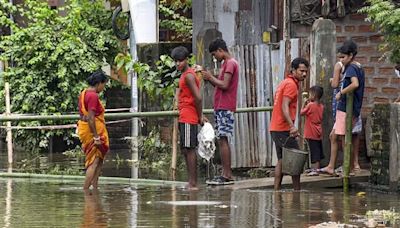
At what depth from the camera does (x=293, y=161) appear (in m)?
12.0

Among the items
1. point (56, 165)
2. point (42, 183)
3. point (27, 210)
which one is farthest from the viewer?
point (56, 165)

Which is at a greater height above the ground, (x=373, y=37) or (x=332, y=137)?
(x=373, y=37)

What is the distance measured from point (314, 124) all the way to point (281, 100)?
1192mm

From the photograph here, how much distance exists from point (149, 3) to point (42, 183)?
727cm

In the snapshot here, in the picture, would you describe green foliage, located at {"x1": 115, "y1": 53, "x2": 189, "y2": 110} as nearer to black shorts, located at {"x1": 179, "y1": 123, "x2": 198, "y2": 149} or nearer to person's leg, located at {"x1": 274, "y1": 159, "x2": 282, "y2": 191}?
black shorts, located at {"x1": 179, "y1": 123, "x2": 198, "y2": 149}

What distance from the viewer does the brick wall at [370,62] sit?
13.9 meters

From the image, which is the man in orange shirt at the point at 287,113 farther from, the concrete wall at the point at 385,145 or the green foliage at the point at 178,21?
the green foliage at the point at 178,21

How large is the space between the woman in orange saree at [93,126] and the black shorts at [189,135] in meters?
1.00

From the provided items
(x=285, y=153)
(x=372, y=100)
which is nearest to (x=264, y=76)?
(x=372, y=100)

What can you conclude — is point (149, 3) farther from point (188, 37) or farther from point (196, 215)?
point (196, 215)

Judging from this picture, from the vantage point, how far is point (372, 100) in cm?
1413

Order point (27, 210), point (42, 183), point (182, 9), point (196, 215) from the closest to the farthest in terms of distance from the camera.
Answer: point (196, 215)
point (27, 210)
point (42, 183)
point (182, 9)

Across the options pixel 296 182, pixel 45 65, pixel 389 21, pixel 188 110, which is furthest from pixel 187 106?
pixel 45 65

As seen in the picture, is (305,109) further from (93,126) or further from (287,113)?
(93,126)
